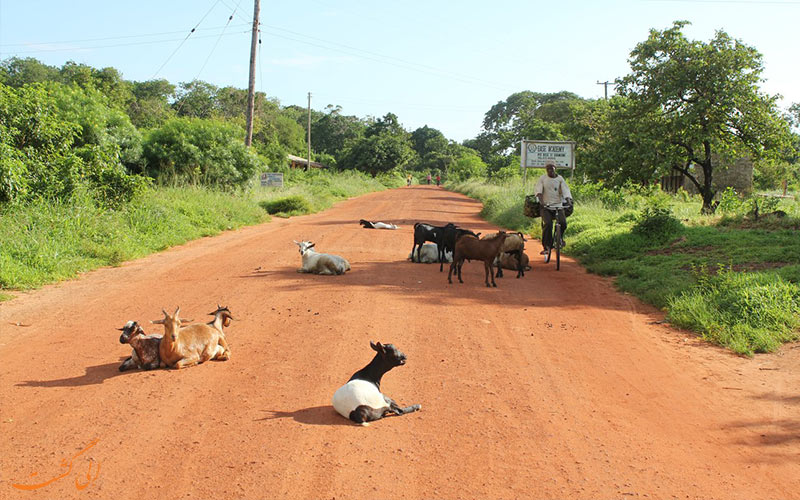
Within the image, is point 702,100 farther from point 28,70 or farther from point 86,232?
point 28,70

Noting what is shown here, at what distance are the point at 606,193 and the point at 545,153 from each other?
8.50 feet

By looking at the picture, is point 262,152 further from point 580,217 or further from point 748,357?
point 748,357

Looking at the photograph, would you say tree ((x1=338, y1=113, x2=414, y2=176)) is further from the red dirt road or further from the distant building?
the red dirt road

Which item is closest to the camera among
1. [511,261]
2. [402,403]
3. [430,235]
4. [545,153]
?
[402,403]

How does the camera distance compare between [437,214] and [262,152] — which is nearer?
[437,214]

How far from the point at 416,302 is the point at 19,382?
4.50 metres

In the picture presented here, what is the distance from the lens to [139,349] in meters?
5.61

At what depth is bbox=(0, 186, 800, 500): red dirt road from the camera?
3.78 metres

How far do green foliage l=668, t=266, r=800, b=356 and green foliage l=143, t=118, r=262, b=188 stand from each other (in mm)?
16049

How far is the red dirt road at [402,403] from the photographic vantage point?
3.78 m

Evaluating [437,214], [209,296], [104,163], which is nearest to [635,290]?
[209,296]

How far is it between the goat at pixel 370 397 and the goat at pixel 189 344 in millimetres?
1650

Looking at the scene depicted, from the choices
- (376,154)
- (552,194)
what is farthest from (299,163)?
(552,194)

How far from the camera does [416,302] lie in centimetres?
834
